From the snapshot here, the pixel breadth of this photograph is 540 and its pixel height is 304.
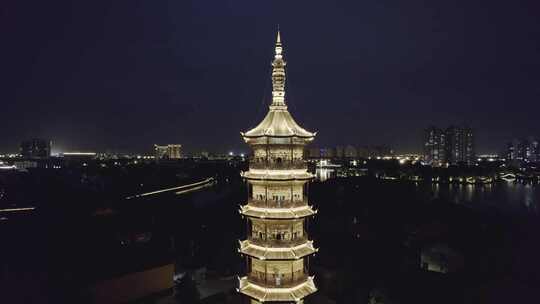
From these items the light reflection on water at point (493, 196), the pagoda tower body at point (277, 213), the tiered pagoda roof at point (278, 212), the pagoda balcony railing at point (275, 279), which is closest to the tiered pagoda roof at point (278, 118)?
the pagoda tower body at point (277, 213)

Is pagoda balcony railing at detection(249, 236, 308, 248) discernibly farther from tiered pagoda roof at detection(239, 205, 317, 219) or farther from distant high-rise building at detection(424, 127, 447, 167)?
distant high-rise building at detection(424, 127, 447, 167)

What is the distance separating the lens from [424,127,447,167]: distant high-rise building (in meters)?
131

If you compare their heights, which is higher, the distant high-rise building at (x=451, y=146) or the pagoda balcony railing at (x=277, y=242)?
the distant high-rise building at (x=451, y=146)

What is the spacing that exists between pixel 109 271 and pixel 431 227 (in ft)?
82.7

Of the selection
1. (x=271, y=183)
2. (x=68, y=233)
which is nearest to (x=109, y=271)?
(x=68, y=233)

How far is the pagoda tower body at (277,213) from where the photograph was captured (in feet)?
39.6

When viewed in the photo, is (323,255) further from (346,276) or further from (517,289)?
(517,289)

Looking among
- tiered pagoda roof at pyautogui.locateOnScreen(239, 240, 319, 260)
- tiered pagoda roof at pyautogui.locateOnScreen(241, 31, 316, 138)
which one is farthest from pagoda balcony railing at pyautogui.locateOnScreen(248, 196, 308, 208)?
tiered pagoda roof at pyautogui.locateOnScreen(241, 31, 316, 138)

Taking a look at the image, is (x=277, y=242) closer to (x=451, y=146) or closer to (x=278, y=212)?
(x=278, y=212)

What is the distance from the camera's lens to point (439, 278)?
1983 centimetres

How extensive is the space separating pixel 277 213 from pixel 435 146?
133815 millimetres

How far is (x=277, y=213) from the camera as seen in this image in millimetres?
12031

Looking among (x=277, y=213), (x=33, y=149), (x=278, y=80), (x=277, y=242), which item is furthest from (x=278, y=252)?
(x=33, y=149)

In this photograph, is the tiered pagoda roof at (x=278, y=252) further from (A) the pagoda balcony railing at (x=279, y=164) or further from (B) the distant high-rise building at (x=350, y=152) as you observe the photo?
(B) the distant high-rise building at (x=350, y=152)
